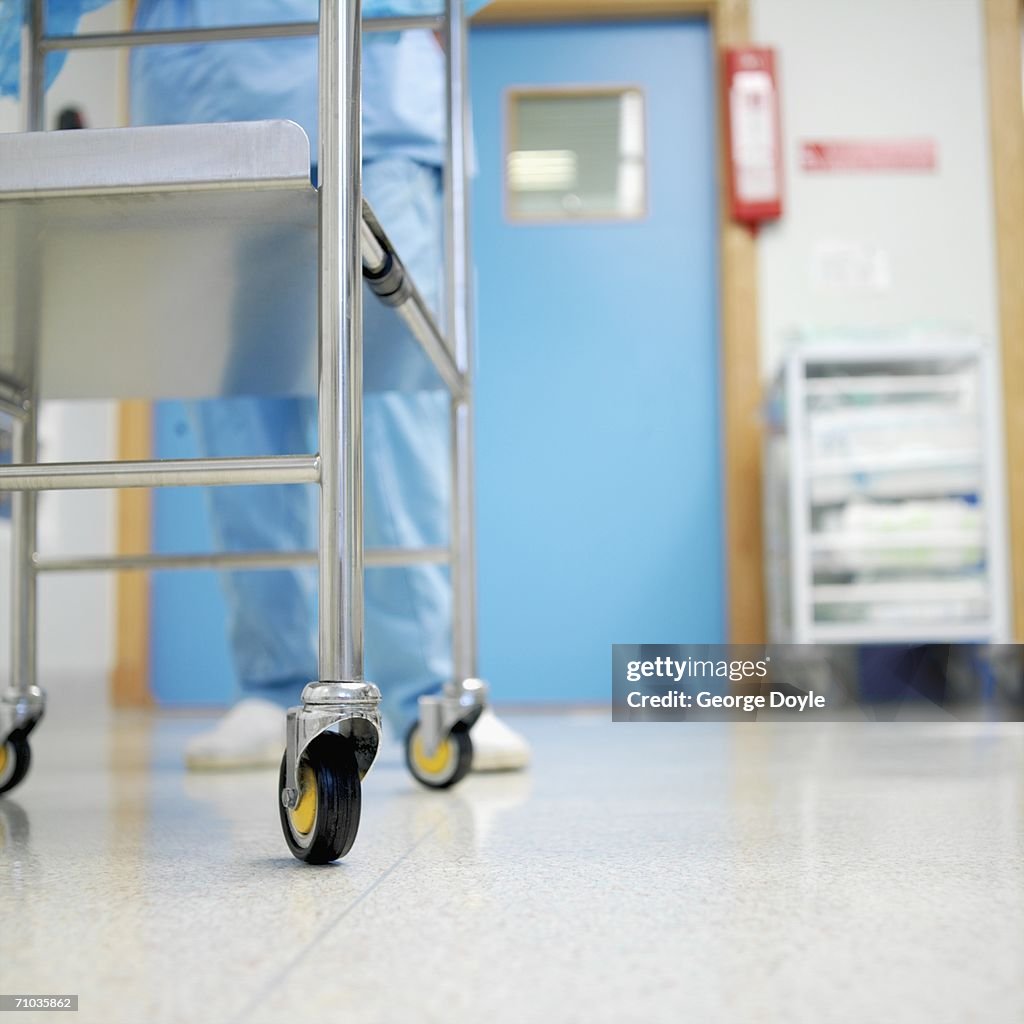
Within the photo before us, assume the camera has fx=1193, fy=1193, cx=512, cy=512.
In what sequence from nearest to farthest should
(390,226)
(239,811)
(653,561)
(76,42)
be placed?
1. (239,811)
2. (76,42)
3. (390,226)
4. (653,561)

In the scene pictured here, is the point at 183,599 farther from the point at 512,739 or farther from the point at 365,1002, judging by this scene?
the point at 365,1002

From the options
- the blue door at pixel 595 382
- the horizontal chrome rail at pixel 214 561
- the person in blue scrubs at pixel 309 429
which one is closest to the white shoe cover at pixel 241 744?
the person in blue scrubs at pixel 309 429

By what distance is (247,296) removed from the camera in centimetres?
95

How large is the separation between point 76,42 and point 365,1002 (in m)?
1.18

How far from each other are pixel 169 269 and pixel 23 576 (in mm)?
484

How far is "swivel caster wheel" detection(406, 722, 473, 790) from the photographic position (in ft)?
3.85

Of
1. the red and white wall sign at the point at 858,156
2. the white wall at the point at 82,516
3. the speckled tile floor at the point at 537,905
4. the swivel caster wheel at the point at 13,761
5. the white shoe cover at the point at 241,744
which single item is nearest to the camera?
the speckled tile floor at the point at 537,905

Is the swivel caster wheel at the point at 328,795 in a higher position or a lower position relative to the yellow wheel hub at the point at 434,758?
higher

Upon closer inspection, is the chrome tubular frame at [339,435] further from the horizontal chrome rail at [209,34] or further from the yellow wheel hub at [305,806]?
the horizontal chrome rail at [209,34]

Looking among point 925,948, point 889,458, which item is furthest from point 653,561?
point 925,948

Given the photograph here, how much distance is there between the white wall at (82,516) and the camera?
8.58ft

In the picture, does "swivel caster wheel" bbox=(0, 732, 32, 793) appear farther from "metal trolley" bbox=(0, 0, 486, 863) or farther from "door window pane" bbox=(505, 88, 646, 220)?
"door window pane" bbox=(505, 88, 646, 220)

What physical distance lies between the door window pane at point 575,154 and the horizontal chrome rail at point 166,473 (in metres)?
2.58

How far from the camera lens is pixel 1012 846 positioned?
0.78m
